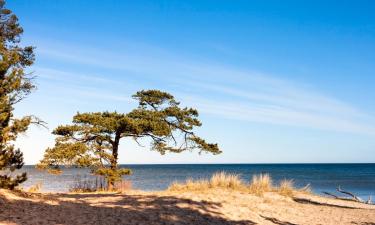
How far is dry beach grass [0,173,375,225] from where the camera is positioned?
12.8 m

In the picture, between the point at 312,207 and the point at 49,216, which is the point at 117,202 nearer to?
the point at 49,216

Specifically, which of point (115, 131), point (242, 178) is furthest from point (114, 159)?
point (242, 178)

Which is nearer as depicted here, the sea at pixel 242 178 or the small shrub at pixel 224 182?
the small shrub at pixel 224 182

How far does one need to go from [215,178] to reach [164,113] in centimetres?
522

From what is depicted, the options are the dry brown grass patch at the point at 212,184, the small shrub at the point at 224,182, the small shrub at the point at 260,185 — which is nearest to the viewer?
the dry brown grass patch at the point at 212,184

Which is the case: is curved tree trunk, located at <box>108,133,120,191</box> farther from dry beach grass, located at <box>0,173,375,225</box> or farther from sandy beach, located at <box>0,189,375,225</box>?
sandy beach, located at <box>0,189,375,225</box>

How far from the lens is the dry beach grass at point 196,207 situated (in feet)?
42.1

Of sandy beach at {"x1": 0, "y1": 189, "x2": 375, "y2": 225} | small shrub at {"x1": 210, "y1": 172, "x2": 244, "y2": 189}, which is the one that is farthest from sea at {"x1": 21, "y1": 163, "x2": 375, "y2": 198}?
sandy beach at {"x1": 0, "y1": 189, "x2": 375, "y2": 225}

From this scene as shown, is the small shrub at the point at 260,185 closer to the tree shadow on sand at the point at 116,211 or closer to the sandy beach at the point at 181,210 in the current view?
the sandy beach at the point at 181,210

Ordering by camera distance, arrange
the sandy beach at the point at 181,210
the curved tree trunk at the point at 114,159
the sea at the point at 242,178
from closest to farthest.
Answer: the sandy beach at the point at 181,210
the curved tree trunk at the point at 114,159
the sea at the point at 242,178

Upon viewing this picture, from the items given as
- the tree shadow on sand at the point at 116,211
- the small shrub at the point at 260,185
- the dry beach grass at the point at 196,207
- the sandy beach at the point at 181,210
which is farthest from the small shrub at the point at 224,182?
the tree shadow on sand at the point at 116,211

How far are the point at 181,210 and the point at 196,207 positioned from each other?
3.23 ft

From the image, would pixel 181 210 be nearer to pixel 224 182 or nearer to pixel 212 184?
pixel 212 184

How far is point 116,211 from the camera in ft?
46.2
